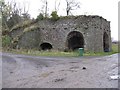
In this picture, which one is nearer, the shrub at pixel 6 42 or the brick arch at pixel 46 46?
the shrub at pixel 6 42

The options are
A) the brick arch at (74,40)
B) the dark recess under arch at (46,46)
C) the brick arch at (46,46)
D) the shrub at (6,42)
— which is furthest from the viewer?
the dark recess under arch at (46,46)

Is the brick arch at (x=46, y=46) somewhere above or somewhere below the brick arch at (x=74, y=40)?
below

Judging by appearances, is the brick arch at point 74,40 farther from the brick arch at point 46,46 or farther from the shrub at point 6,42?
the shrub at point 6,42

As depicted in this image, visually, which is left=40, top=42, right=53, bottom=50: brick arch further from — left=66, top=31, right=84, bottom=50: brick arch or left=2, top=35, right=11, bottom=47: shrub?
left=2, top=35, right=11, bottom=47: shrub

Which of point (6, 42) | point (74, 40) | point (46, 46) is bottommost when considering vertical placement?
point (46, 46)

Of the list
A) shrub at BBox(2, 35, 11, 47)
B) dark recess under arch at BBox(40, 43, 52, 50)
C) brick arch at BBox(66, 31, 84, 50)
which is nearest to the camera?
brick arch at BBox(66, 31, 84, 50)

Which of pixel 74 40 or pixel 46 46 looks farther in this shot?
pixel 74 40

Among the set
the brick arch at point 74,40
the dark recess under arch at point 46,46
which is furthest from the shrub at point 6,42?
the brick arch at point 74,40

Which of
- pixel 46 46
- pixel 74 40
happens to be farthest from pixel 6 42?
pixel 74 40

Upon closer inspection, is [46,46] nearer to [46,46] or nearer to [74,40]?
[46,46]

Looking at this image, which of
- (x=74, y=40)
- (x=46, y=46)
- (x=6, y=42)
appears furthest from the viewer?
(x=74, y=40)

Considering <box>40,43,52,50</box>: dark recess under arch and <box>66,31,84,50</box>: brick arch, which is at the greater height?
<box>66,31,84,50</box>: brick arch

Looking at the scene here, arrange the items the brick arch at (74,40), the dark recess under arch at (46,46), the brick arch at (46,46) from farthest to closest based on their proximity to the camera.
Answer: the dark recess under arch at (46,46) < the brick arch at (46,46) < the brick arch at (74,40)

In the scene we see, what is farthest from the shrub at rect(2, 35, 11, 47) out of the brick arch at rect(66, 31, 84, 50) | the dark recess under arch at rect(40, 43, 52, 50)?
the brick arch at rect(66, 31, 84, 50)
